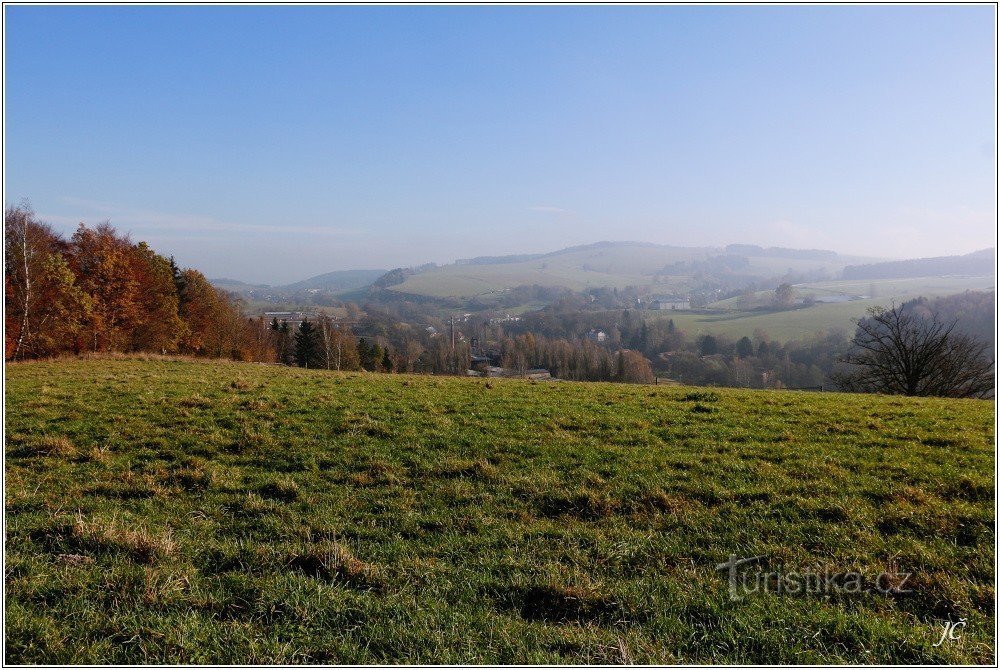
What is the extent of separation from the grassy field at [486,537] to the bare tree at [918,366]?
82.1ft

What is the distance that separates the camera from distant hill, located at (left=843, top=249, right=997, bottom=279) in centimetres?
6460

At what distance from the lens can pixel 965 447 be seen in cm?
930

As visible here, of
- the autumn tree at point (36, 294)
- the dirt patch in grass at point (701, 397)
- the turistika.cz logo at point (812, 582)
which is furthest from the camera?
the autumn tree at point (36, 294)

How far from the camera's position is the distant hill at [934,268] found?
64600 millimetres

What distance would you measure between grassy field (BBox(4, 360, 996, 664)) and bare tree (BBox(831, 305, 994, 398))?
986 inches

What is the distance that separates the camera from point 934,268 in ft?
427

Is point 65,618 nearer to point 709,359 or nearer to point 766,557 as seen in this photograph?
point 766,557

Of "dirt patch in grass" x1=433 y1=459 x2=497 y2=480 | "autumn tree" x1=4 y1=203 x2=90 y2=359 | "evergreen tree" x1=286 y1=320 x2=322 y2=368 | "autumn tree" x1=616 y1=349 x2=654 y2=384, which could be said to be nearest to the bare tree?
"dirt patch in grass" x1=433 y1=459 x2=497 y2=480

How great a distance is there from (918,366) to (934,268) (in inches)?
5119

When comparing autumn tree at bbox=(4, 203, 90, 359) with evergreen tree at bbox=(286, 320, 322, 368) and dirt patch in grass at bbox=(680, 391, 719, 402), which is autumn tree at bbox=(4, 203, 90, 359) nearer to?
evergreen tree at bbox=(286, 320, 322, 368)

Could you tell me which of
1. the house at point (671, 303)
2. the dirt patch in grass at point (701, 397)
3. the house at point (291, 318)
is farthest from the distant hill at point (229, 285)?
the house at point (671, 303)

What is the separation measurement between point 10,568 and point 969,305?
7956 cm

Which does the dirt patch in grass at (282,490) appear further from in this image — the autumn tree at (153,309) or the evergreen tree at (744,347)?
the evergreen tree at (744,347)
